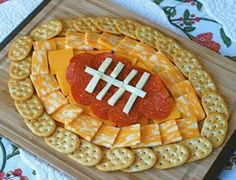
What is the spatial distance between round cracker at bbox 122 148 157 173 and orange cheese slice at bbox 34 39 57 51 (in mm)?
312

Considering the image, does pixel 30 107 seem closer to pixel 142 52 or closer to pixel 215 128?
pixel 142 52

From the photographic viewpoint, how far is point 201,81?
115 cm

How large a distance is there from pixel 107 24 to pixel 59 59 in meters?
0.15

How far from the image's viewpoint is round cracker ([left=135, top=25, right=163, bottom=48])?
47.8 inches

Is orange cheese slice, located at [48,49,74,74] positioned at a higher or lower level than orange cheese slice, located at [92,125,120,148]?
higher

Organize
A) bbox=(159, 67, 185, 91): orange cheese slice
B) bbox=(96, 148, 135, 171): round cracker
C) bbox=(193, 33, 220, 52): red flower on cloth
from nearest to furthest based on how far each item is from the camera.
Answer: bbox=(96, 148, 135, 171): round cracker, bbox=(159, 67, 185, 91): orange cheese slice, bbox=(193, 33, 220, 52): red flower on cloth

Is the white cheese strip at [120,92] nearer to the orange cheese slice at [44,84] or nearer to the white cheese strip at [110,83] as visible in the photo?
the white cheese strip at [110,83]

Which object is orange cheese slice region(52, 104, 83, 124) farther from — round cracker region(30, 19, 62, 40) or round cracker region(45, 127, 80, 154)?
round cracker region(30, 19, 62, 40)

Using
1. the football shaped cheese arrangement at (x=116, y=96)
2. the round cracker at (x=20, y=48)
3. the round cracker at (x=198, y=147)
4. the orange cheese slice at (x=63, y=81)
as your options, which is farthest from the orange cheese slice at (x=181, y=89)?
the round cracker at (x=20, y=48)

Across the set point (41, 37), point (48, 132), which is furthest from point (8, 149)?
point (41, 37)

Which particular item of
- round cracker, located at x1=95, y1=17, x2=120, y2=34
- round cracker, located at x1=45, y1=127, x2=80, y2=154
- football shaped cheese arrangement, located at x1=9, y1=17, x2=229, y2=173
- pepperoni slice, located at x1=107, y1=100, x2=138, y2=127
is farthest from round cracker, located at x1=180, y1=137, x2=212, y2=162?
round cracker, located at x1=95, y1=17, x2=120, y2=34

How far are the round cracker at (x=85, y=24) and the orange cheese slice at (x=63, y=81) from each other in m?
0.13

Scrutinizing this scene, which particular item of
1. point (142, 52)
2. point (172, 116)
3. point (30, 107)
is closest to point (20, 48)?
point (30, 107)

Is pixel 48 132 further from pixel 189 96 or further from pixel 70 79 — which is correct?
pixel 189 96
